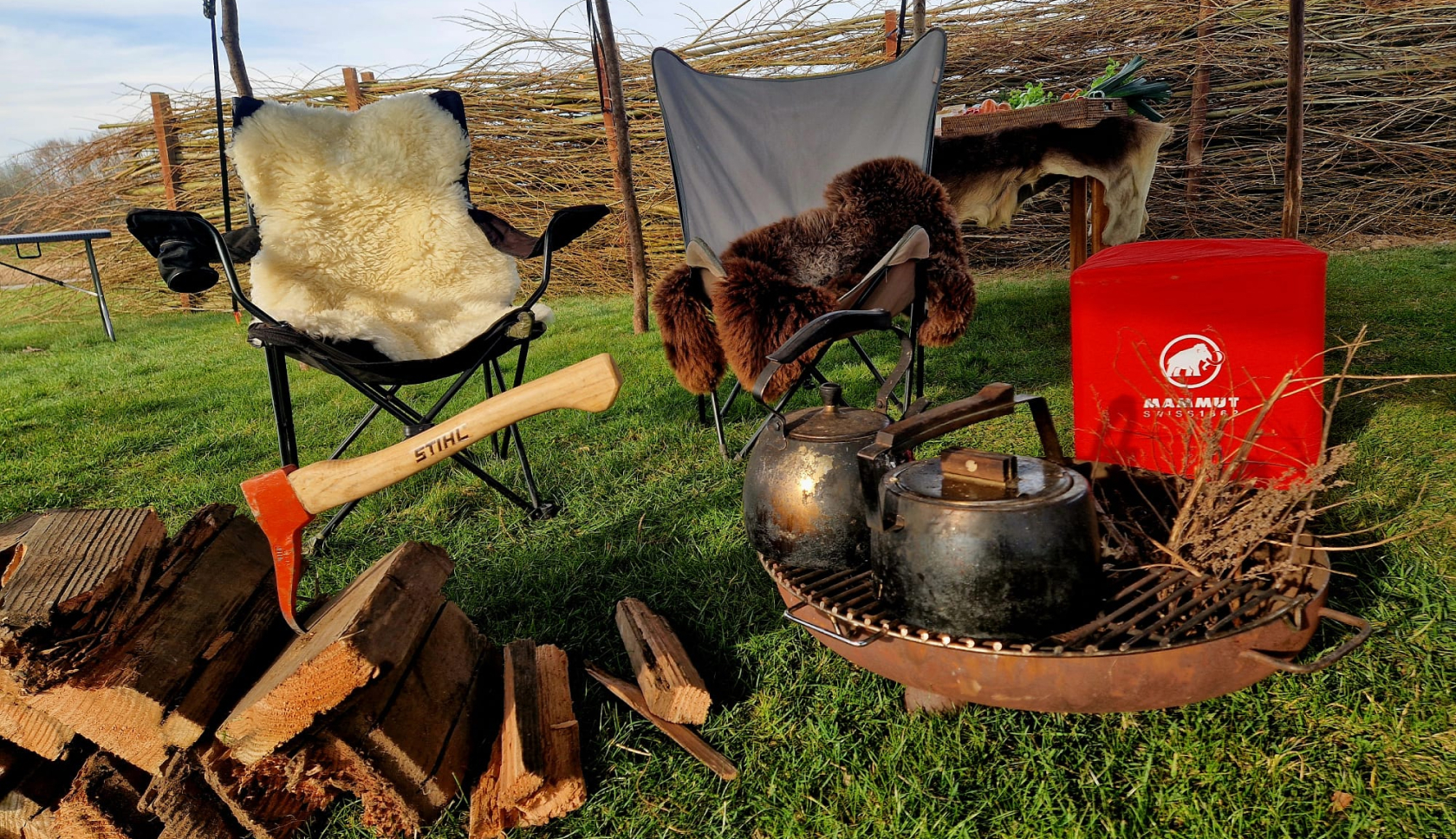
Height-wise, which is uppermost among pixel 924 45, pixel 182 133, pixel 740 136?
pixel 182 133

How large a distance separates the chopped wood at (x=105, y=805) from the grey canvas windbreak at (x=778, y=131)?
2.46 meters

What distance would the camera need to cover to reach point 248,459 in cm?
305

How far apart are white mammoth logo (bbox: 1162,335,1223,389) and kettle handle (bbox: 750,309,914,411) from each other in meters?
0.95

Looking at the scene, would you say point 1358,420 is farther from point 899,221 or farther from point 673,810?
point 673,810

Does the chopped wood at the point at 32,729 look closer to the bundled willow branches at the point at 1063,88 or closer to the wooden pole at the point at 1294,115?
the wooden pole at the point at 1294,115

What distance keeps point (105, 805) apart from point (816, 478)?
1313 millimetres

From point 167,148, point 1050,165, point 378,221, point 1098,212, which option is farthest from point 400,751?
point 167,148

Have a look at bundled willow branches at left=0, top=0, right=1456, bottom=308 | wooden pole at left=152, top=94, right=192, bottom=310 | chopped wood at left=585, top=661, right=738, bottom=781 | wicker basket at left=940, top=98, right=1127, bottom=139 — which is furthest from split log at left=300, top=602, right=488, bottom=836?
wooden pole at left=152, top=94, right=192, bottom=310

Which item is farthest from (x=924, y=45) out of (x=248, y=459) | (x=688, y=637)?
(x=248, y=459)

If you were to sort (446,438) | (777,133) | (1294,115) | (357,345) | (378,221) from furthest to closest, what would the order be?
(777,133) < (1294,115) < (378,221) < (357,345) < (446,438)

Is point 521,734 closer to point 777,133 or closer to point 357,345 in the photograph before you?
point 357,345

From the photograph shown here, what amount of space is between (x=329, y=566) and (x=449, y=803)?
103 cm

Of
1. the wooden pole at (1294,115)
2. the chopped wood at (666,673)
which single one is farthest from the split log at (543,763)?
the wooden pole at (1294,115)

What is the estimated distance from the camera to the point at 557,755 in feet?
4.44
